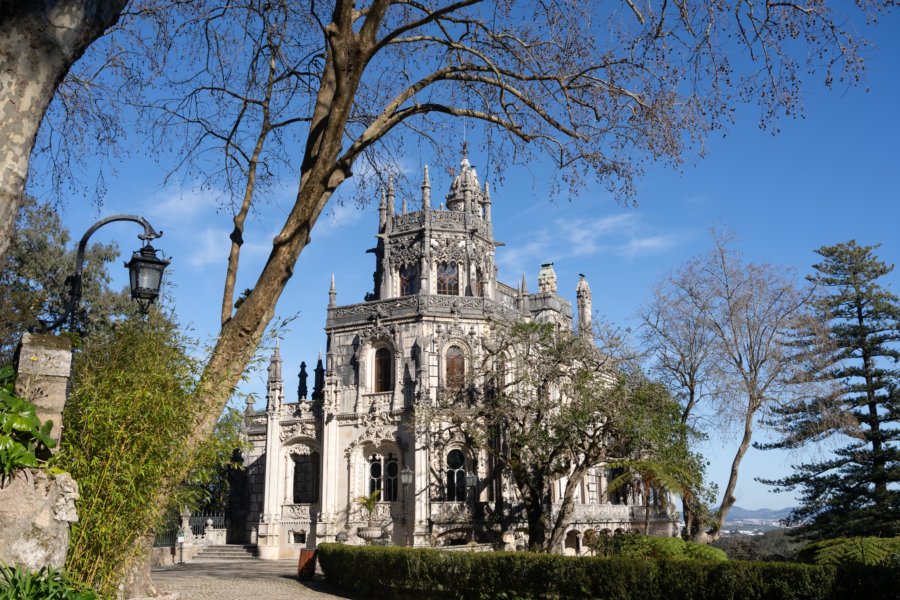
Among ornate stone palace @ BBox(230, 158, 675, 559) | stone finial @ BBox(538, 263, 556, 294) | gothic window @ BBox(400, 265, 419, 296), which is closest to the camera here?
ornate stone palace @ BBox(230, 158, 675, 559)

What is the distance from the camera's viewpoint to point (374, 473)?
34906 millimetres

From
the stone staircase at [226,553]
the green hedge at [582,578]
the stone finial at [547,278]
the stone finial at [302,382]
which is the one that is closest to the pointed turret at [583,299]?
the stone finial at [547,278]

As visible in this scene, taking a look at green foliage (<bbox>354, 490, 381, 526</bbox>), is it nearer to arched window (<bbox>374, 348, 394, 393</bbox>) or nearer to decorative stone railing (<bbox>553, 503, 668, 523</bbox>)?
arched window (<bbox>374, 348, 394, 393</bbox>)

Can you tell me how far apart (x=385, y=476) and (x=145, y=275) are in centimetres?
2633

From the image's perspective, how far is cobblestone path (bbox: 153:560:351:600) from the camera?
1758 centimetres

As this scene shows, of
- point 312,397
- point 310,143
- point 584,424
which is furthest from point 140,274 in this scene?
point 312,397

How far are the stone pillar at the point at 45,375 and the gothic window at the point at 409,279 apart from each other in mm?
32947

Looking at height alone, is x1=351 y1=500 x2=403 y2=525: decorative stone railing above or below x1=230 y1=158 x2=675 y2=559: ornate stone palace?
below

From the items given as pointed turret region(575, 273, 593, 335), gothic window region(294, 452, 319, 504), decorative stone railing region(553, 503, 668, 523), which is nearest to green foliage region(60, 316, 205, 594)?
decorative stone railing region(553, 503, 668, 523)

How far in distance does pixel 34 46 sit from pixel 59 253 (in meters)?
26.9

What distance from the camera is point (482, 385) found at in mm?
31859

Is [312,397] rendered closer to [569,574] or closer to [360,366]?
[360,366]

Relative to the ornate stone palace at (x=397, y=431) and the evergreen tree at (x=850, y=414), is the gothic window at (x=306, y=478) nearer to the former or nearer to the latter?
the ornate stone palace at (x=397, y=431)

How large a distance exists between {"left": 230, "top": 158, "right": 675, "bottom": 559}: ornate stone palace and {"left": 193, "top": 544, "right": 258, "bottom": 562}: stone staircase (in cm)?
52
